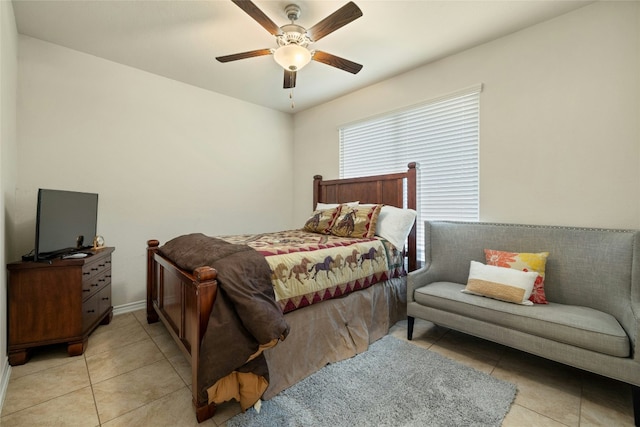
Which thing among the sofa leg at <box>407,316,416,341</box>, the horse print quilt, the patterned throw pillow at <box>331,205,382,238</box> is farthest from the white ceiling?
the sofa leg at <box>407,316,416,341</box>

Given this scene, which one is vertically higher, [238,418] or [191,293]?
[191,293]

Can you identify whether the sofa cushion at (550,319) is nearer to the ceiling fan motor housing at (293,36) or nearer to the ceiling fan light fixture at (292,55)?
the ceiling fan light fixture at (292,55)

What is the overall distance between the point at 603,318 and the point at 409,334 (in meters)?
1.26

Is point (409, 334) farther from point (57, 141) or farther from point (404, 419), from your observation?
point (57, 141)

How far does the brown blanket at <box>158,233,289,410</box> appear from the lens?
1356 mm

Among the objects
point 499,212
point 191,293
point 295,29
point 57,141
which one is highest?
point 295,29

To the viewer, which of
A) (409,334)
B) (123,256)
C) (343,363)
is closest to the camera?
(343,363)

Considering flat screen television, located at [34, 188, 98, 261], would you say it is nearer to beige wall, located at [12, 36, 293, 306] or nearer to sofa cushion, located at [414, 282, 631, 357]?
beige wall, located at [12, 36, 293, 306]

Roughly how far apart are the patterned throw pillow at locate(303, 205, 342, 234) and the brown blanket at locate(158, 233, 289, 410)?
1.53 meters

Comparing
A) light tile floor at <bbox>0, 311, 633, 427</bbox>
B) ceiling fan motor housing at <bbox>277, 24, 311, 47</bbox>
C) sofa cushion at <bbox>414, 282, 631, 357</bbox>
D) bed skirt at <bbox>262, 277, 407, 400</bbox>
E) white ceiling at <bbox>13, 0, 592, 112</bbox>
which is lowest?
light tile floor at <bbox>0, 311, 633, 427</bbox>

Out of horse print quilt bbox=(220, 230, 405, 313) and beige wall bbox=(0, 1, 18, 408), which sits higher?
beige wall bbox=(0, 1, 18, 408)

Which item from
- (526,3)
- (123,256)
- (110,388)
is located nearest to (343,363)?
(110,388)

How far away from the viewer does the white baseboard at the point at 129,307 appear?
2.94 meters

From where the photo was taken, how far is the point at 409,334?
2363 mm
